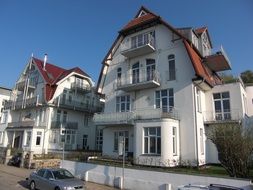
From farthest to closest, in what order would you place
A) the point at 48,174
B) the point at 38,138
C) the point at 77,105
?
the point at 77,105, the point at 38,138, the point at 48,174

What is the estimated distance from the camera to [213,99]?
22.9 m

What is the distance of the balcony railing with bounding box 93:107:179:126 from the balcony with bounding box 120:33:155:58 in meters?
5.73

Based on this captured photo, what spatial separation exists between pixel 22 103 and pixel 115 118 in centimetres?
2147

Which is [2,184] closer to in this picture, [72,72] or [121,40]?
[121,40]

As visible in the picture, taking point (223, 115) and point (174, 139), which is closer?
point (174, 139)

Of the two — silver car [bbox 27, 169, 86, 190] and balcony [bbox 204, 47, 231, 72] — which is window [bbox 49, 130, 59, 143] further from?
A: balcony [bbox 204, 47, 231, 72]

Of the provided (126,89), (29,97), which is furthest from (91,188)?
(29,97)

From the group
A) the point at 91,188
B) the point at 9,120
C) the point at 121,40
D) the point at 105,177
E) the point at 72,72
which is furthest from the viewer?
the point at 9,120

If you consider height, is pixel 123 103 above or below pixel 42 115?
above

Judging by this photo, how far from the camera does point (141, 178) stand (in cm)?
1451

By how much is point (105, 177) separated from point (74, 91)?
23953mm

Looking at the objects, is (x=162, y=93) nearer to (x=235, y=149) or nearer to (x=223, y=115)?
(x=223, y=115)

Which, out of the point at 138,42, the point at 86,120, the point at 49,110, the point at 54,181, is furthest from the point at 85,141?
the point at 54,181

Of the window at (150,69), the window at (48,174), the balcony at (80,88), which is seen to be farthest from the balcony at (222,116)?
the balcony at (80,88)
